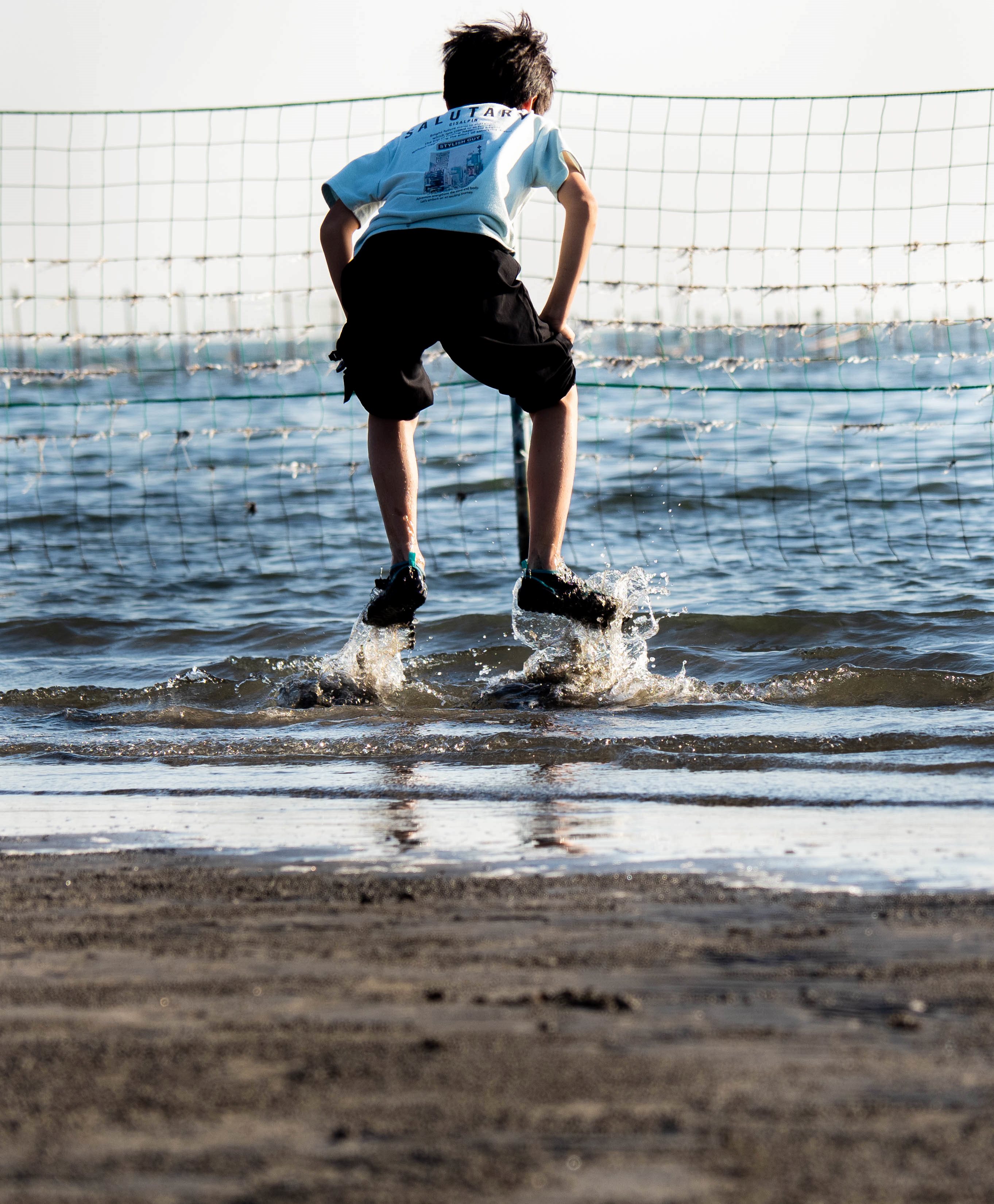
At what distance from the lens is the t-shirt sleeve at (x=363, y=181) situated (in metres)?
3.96

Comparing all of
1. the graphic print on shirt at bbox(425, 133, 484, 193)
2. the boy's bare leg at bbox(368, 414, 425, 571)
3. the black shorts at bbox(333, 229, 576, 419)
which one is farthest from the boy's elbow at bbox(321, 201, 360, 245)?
the boy's bare leg at bbox(368, 414, 425, 571)

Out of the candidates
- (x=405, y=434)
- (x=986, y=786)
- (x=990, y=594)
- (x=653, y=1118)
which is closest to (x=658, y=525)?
(x=990, y=594)

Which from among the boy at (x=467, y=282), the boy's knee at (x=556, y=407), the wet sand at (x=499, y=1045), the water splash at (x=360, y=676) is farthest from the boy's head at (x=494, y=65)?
the wet sand at (x=499, y=1045)

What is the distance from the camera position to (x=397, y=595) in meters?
4.14

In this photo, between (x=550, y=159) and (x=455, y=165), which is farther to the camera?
(x=550, y=159)

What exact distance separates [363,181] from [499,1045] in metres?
3.12

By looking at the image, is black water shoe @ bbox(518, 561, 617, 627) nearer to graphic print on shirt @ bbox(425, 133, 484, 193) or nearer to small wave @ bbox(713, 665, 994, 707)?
small wave @ bbox(713, 665, 994, 707)

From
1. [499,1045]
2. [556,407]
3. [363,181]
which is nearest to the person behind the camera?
[499,1045]

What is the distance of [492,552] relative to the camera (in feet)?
28.0

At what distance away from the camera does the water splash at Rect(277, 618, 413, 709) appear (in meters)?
4.62

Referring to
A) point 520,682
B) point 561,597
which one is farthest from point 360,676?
point 561,597

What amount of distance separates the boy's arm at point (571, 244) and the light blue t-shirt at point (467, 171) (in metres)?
0.05

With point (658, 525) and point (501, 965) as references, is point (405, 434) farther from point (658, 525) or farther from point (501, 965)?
point (658, 525)

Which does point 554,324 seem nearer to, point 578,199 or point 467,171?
point 578,199
